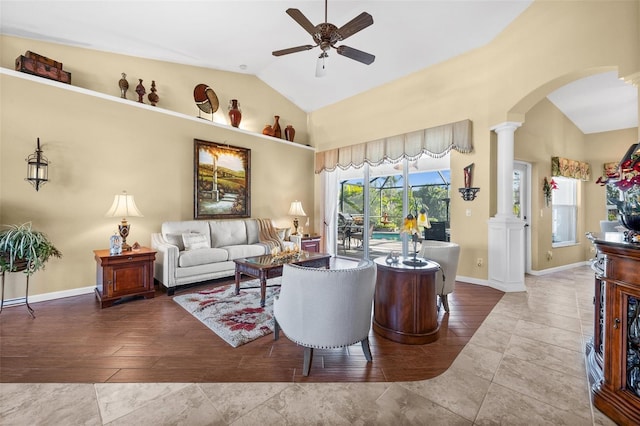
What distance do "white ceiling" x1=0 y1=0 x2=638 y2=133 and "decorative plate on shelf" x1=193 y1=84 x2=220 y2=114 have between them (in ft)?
1.45

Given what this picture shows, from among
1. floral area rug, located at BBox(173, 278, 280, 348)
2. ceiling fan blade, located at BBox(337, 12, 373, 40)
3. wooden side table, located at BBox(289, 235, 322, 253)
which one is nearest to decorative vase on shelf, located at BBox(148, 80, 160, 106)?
floral area rug, located at BBox(173, 278, 280, 348)

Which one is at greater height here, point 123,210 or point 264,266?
point 123,210

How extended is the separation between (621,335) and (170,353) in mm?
3109

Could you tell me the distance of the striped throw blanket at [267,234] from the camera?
525 cm

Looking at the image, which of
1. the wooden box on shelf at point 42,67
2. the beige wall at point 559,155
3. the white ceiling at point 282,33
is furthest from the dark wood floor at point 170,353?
the white ceiling at point 282,33

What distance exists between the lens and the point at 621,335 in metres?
1.58

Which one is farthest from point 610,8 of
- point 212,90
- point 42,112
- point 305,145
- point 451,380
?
point 42,112

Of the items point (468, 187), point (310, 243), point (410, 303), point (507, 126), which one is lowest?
point (410, 303)

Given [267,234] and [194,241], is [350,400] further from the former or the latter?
[267,234]

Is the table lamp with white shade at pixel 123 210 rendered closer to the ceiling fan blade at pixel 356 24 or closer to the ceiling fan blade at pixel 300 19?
the ceiling fan blade at pixel 300 19

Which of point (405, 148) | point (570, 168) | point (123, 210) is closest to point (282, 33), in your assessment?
point (405, 148)

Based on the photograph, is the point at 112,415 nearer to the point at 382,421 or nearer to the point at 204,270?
the point at 382,421

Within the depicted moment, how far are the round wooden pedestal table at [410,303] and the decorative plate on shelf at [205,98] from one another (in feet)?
14.4

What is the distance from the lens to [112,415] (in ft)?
5.22
